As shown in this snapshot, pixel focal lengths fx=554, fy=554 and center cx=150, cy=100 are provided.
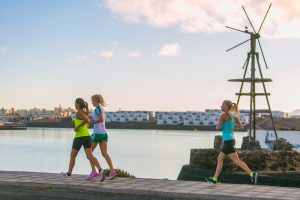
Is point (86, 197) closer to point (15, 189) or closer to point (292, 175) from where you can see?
point (15, 189)

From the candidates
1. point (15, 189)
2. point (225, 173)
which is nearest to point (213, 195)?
point (15, 189)

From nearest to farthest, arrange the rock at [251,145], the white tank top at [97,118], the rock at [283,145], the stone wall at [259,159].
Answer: the white tank top at [97,118], the stone wall at [259,159], the rock at [283,145], the rock at [251,145]

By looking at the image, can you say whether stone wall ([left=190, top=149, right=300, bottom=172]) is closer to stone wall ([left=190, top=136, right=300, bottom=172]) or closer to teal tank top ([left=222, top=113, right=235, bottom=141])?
stone wall ([left=190, top=136, right=300, bottom=172])

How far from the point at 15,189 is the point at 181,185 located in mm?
3221

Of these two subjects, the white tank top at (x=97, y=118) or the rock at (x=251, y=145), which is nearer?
the white tank top at (x=97, y=118)

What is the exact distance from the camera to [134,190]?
33.1 ft

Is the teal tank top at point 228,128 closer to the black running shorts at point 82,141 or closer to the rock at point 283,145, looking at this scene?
the black running shorts at point 82,141

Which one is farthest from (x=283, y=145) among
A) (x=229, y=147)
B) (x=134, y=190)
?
(x=134, y=190)

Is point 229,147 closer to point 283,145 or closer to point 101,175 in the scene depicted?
point 101,175

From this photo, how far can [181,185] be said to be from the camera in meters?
10.9

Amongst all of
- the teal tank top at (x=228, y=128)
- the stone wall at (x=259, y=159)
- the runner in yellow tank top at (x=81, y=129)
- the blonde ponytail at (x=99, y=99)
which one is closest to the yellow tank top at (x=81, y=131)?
the runner in yellow tank top at (x=81, y=129)

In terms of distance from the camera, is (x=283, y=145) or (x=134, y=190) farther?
(x=283, y=145)

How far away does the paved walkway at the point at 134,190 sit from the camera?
31.8ft

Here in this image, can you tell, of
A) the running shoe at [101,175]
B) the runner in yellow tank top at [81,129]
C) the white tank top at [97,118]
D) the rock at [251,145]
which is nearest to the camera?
the running shoe at [101,175]
